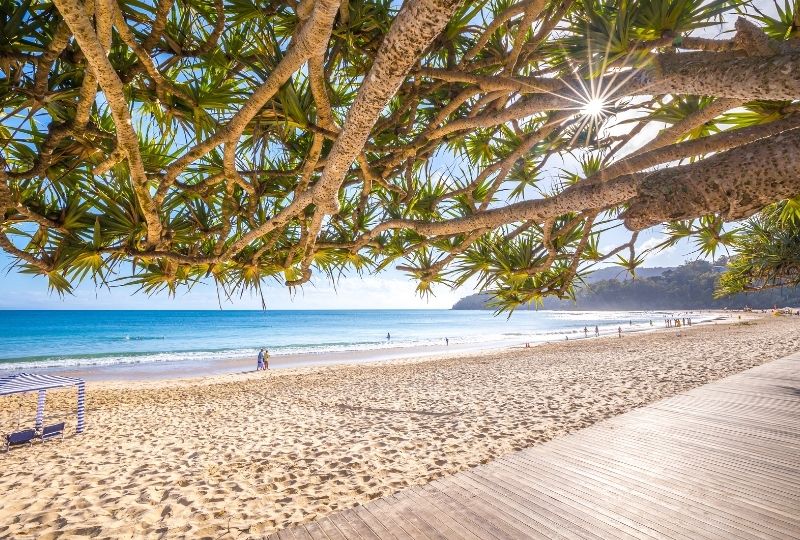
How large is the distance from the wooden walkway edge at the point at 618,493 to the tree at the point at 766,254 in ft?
6.49

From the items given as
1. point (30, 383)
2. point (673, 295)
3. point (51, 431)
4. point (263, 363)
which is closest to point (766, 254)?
point (30, 383)

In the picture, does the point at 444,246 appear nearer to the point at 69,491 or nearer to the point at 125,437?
the point at 69,491

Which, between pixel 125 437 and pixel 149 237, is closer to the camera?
pixel 149 237

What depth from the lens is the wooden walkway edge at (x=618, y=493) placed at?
1.94m

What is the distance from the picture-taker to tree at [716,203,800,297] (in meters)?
4.29

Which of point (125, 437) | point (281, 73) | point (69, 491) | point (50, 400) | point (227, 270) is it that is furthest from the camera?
point (50, 400)

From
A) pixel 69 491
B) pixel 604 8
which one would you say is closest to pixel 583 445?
pixel 604 8

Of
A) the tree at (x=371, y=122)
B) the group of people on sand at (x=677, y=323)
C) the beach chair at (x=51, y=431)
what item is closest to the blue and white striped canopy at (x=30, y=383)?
the beach chair at (x=51, y=431)

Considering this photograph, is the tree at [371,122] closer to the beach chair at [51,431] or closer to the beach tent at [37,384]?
the beach tent at [37,384]

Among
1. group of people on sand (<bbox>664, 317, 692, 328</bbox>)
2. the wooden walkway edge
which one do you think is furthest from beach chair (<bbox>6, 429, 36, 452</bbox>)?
group of people on sand (<bbox>664, 317, 692, 328</bbox>)

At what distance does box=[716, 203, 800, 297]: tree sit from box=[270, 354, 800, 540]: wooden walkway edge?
1.98 meters

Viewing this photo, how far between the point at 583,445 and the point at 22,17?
3.83 m

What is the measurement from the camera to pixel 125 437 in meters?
5.45

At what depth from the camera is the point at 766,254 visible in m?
4.56
